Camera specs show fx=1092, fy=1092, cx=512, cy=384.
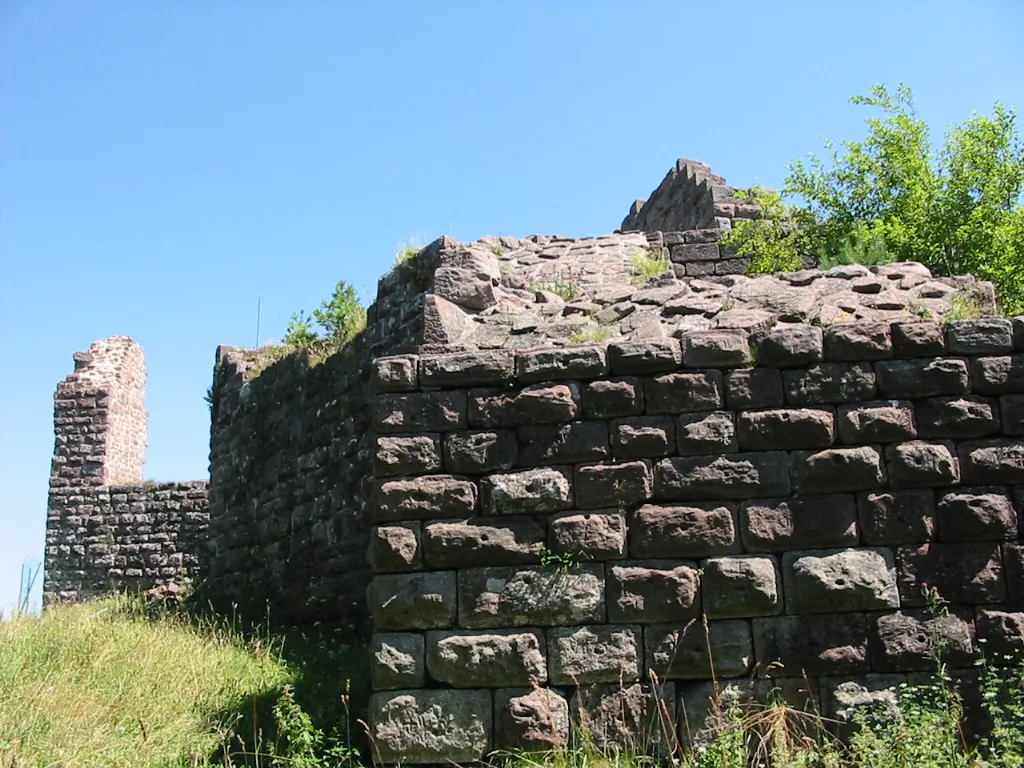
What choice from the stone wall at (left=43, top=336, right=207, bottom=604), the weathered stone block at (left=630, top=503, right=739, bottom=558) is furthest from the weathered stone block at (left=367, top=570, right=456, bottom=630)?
the stone wall at (left=43, top=336, right=207, bottom=604)

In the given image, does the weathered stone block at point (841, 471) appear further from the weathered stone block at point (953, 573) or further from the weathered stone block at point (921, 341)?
the weathered stone block at point (921, 341)

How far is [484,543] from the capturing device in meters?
5.45

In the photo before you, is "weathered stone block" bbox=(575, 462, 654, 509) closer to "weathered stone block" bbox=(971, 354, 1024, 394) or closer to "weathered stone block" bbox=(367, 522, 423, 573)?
"weathered stone block" bbox=(367, 522, 423, 573)

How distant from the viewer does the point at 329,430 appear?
9648mm

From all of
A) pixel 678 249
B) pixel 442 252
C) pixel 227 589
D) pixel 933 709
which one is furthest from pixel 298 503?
pixel 933 709

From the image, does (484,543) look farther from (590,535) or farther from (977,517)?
Result: (977,517)

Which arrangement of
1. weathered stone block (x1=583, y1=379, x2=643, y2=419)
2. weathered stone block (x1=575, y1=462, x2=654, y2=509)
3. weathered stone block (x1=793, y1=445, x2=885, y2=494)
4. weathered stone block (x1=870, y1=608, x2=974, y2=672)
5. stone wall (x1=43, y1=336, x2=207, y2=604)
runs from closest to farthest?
1. weathered stone block (x1=870, y1=608, x2=974, y2=672)
2. weathered stone block (x1=793, y1=445, x2=885, y2=494)
3. weathered stone block (x1=575, y1=462, x2=654, y2=509)
4. weathered stone block (x1=583, y1=379, x2=643, y2=419)
5. stone wall (x1=43, y1=336, x2=207, y2=604)

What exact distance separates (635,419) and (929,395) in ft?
4.74

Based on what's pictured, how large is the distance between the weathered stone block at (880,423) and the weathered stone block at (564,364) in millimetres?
1233

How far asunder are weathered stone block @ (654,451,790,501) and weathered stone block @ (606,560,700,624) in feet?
1.19

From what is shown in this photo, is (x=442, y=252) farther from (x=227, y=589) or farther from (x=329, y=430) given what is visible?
(x=227, y=589)

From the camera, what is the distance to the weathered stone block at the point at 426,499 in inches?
218

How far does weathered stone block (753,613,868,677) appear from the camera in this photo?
5.14 meters

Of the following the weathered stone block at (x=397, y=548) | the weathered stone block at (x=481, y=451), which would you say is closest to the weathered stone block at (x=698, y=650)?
the weathered stone block at (x=481, y=451)
